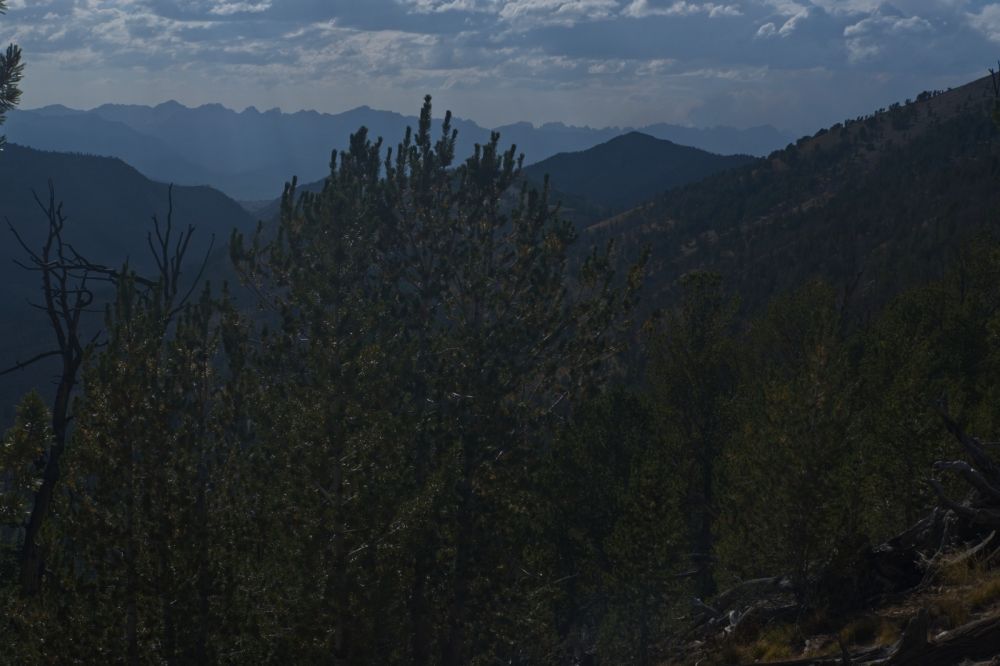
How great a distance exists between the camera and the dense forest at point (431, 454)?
1321cm

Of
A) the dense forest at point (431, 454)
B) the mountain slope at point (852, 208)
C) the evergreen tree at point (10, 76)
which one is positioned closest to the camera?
the evergreen tree at point (10, 76)

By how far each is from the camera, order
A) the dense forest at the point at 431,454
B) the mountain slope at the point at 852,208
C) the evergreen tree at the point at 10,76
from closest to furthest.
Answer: the evergreen tree at the point at 10,76 < the dense forest at the point at 431,454 < the mountain slope at the point at 852,208

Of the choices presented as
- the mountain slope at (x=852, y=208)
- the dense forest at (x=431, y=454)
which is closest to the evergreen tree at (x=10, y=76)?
the dense forest at (x=431, y=454)

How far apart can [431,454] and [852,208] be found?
411 feet

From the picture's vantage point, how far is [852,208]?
132m

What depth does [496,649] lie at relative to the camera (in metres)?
23.9

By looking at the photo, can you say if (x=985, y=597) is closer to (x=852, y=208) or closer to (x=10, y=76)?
(x=10, y=76)

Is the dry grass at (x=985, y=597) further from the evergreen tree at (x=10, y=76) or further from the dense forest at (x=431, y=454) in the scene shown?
the evergreen tree at (x=10, y=76)

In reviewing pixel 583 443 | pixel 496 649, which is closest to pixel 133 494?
pixel 496 649

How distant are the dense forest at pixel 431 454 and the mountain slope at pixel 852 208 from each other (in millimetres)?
60223

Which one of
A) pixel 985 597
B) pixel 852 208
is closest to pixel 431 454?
pixel 985 597

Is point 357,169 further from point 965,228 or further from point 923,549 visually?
point 965,228

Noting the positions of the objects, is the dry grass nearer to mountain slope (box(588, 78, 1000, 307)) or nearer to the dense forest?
the dense forest

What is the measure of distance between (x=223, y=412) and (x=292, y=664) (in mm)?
5213
